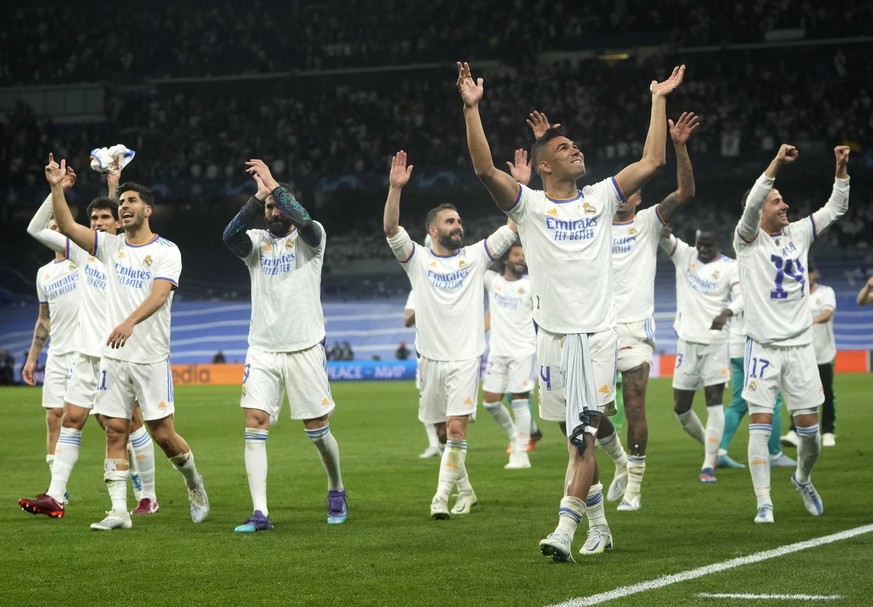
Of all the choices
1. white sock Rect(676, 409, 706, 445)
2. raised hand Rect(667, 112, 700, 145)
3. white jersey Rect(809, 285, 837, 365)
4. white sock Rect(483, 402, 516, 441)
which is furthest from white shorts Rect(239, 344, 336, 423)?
white jersey Rect(809, 285, 837, 365)

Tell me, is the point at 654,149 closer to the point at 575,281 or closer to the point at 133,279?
the point at 575,281

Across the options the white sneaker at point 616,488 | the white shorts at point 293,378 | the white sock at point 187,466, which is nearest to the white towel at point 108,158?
the white shorts at point 293,378

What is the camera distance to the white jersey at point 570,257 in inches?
309

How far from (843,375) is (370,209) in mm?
19270

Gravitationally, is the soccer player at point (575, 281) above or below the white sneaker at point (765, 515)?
above

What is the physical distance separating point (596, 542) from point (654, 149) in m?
2.46

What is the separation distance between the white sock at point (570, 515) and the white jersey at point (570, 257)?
1039 millimetres

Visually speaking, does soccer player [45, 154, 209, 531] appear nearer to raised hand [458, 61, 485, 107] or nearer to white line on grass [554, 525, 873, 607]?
raised hand [458, 61, 485, 107]

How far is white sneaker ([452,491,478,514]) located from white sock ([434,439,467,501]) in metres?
0.23

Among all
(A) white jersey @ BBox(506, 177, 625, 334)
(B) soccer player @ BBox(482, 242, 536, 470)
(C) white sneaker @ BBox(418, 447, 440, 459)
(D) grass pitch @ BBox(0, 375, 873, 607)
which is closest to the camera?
(D) grass pitch @ BBox(0, 375, 873, 607)

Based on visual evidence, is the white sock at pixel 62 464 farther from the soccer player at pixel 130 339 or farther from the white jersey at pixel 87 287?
the white jersey at pixel 87 287

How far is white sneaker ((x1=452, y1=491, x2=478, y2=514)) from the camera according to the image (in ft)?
34.6

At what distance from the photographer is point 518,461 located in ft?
48.8

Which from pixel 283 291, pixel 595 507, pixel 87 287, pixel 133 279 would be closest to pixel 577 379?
pixel 595 507
